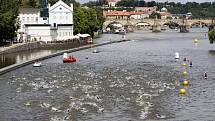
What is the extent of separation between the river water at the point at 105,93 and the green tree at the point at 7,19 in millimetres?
22433

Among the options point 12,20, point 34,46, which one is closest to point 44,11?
point 34,46

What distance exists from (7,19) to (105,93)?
51.3 m

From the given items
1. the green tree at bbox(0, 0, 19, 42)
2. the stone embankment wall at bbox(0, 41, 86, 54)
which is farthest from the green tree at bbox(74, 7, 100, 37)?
the green tree at bbox(0, 0, 19, 42)

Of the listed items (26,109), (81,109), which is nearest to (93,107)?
(81,109)

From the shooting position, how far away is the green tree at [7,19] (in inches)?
3784

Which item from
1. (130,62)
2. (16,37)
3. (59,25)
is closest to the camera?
(130,62)

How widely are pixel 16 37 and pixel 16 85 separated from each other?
2363 inches

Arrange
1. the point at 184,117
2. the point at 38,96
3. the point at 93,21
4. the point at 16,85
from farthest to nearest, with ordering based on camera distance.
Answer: the point at 93,21, the point at 16,85, the point at 38,96, the point at 184,117

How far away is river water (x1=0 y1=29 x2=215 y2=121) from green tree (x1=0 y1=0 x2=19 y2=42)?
73.6 feet

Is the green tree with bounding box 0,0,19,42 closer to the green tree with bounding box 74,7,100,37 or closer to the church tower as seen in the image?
the church tower

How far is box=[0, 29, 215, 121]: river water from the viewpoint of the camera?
39.6 m

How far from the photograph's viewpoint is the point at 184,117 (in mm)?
38750

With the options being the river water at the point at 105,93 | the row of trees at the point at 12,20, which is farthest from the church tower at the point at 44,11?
the river water at the point at 105,93

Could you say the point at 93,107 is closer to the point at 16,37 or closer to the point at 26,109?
the point at 26,109
